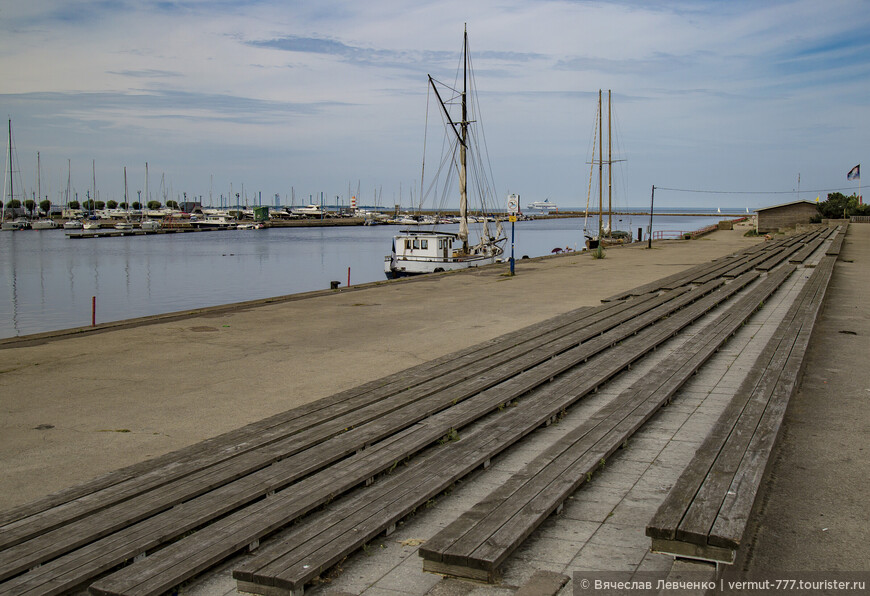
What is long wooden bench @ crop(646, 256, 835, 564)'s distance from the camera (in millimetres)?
4293

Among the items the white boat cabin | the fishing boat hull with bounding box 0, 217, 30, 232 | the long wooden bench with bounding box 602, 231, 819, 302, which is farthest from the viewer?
the fishing boat hull with bounding box 0, 217, 30, 232

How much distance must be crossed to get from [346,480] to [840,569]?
126 inches

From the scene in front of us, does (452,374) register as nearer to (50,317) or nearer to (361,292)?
(361,292)

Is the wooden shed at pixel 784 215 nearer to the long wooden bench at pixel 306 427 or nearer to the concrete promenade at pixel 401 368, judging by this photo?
the concrete promenade at pixel 401 368

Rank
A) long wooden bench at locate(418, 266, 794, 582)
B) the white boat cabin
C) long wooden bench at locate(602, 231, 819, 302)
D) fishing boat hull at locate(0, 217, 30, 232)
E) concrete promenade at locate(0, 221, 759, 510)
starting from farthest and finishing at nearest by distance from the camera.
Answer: fishing boat hull at locate(0, 217, 30, 232) → the white boat cabin → long wooden bench at locate(602, 231, 819, 302) → concrete promenade at locate(0, 221, 759, 510) → long wooden bench at locate(418, 266, 794, 582)

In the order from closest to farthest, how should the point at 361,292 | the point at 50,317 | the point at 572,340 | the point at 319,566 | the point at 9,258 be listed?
the point at 319,566
the point at 572,340
the point at 361,292
the point at 50,317
the point at 9,258

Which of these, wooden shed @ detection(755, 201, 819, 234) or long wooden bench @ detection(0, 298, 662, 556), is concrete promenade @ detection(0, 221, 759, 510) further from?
wooden shed @ detection(755, 201, 819, 234)

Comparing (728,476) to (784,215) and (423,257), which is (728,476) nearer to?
(423,257)

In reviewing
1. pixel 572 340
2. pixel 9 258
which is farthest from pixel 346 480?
pixel 9 258

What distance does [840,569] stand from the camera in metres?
4.47

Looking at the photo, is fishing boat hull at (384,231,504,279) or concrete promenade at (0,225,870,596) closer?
concrete promenade at (0,225,870,596)

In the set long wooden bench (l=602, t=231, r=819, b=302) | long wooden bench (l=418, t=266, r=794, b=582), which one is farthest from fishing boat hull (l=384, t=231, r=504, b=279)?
long wooden bench (l=418, t=266, r=794, b=582)

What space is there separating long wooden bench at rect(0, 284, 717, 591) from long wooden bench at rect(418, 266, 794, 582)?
103 centimetres

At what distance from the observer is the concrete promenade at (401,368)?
460cm
